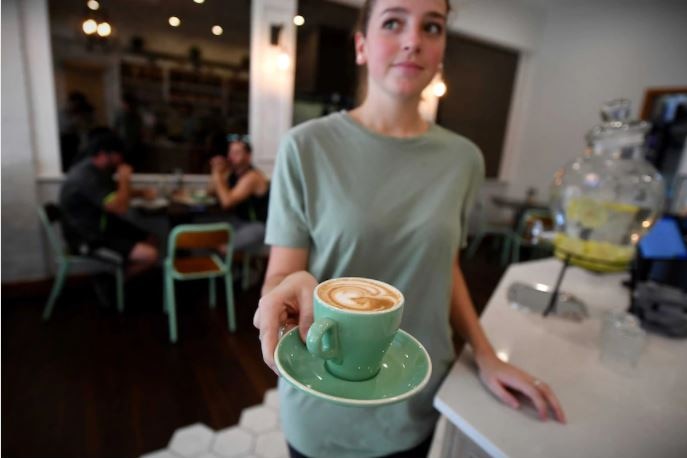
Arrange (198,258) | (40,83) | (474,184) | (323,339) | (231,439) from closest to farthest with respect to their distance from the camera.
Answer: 1. (323,339)
2. (474,184)
3. (231,439)
4. (198,258)
5. (40,83)

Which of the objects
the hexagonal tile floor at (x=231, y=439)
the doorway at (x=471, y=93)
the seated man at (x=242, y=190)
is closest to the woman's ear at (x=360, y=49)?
the doorway at (x=471, y=93)

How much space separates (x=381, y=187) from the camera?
402mm

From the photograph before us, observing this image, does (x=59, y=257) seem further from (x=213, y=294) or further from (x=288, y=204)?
(x=288, y=204)

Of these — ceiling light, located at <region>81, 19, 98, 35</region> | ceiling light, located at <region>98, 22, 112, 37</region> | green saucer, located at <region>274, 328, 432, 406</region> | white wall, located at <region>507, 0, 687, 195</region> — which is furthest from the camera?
ceiling light, located at <region>81, 19, 98, 35</region>

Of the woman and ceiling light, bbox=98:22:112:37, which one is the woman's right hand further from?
ceiling light, bbox=98:22:112:37

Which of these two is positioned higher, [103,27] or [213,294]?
[103,27]

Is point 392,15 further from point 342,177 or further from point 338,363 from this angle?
point 338,363

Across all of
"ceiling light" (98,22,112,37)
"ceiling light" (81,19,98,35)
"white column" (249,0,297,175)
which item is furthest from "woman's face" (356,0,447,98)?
"ceiling light" (81,19,98,35)

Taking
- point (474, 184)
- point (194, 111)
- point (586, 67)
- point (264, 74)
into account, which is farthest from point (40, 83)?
point (586, 67)

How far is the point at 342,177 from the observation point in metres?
0.42

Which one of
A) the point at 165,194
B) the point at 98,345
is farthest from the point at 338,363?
the point at 165,194

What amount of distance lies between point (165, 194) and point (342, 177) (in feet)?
9.56

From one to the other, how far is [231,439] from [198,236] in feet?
3.28

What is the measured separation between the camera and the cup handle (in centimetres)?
23
